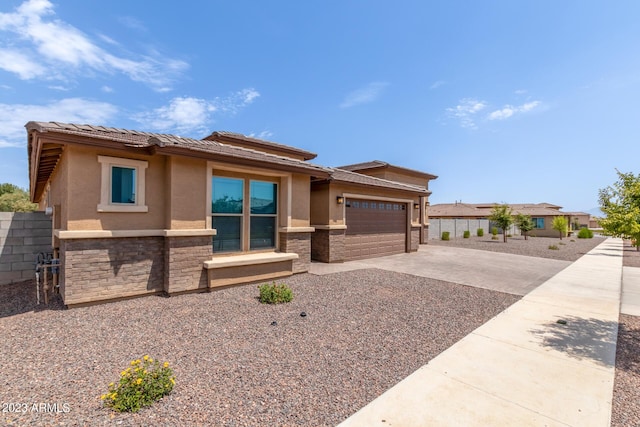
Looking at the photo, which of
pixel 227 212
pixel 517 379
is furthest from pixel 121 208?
pixel 517 379

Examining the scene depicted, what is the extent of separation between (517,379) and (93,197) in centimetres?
841

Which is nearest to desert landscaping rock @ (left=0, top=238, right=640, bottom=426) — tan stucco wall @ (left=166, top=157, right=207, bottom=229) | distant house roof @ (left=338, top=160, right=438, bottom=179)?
tan stucco wall @ (left=166, top=157, right=207, bottom=229)

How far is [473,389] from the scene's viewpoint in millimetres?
3363

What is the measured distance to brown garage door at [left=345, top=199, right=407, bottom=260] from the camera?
12.5 metres

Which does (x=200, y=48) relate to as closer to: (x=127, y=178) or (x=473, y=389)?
(x=127, y=178)

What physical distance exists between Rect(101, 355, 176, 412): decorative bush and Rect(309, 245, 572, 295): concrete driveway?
668 cm

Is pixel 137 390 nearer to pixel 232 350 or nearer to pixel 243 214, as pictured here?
pixel 232 350

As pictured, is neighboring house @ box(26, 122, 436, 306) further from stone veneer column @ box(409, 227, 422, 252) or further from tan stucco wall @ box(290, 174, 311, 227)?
stone veneer column @ box(409, 227, 422, 252)

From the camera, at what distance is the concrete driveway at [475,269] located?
8.96m

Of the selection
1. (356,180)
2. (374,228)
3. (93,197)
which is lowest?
(374,228)

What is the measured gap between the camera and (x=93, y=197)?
6125 millimetres

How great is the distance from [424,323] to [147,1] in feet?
39.1

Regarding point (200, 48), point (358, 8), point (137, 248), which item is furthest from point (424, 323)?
point (200, 48)

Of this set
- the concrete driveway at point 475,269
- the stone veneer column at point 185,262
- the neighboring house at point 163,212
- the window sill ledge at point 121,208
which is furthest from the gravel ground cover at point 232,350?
the window sill ledge at point 121,208
